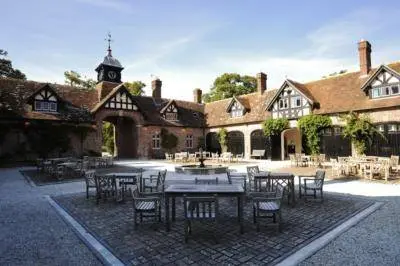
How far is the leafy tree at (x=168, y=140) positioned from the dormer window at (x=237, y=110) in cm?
697

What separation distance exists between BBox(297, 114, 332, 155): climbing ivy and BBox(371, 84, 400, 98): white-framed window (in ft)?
11.8

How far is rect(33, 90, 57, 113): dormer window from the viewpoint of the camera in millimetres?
25312

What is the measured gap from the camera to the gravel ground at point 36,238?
509 cm

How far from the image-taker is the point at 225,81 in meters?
50.6

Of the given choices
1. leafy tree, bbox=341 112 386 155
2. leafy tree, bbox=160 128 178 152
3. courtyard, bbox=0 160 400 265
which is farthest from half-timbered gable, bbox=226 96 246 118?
courtyard, bbox=0 160 400 265

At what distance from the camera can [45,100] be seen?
25.7 m

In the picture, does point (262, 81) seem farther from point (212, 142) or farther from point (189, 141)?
point (189, 141)

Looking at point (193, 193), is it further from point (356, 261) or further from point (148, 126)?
point (148, 126)

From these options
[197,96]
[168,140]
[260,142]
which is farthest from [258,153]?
[197,96]

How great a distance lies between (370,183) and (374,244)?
8524mm

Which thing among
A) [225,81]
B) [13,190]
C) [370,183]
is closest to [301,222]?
[370,183]

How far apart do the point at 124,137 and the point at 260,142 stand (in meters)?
15.6

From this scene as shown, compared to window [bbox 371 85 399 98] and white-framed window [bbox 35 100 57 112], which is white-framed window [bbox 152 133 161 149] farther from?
window [bbox 371 85 399 98]

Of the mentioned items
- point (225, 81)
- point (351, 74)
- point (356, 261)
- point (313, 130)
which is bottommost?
point (356, 261)
